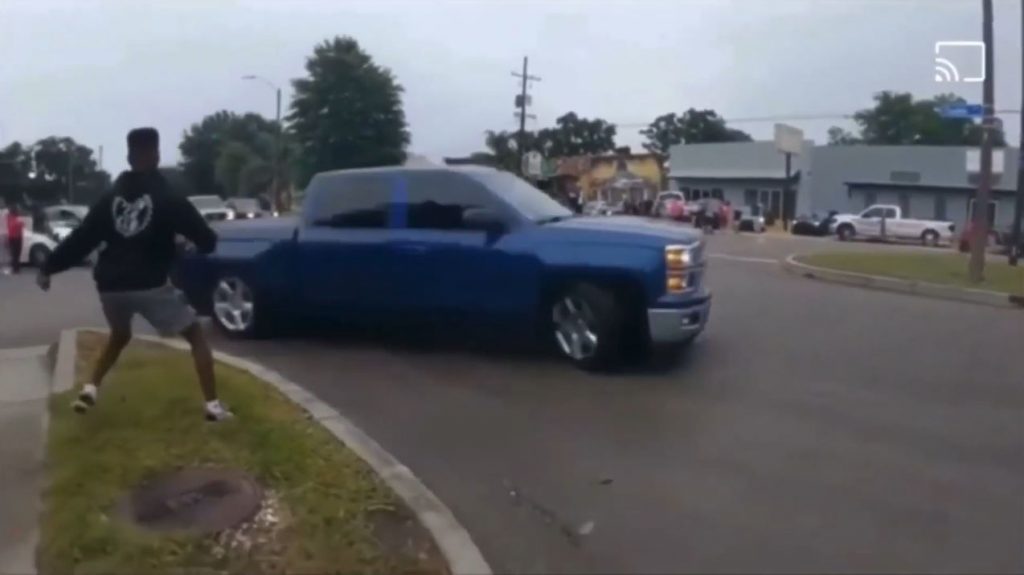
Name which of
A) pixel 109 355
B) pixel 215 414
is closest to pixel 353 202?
pixel 109 355

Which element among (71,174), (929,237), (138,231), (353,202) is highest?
(71,174)

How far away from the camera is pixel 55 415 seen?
8109 millimetres

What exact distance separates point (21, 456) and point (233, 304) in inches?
185

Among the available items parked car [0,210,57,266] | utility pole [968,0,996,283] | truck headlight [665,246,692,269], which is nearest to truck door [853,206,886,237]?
utility pole [968,0,996,283]

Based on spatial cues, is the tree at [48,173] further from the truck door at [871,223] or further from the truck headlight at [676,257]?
the truck headlight at [676,257]

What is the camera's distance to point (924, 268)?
23312 mm

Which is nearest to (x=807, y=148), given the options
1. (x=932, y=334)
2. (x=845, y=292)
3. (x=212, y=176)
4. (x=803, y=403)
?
(x=212, y=176)

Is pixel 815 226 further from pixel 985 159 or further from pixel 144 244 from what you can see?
pixel 144 244

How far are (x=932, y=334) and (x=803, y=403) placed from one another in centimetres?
463

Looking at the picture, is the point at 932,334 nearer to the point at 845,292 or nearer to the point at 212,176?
the point at 845,292

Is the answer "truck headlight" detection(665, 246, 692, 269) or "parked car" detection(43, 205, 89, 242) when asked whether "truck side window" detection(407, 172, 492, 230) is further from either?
"parked car" detection(43, 205, 89, 242)

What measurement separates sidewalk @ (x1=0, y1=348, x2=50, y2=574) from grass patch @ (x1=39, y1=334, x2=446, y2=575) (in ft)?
0.41

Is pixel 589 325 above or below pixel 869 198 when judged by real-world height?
below

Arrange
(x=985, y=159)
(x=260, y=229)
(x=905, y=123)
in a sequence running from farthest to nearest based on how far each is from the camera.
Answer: (x=905, y=123) → (x=985, y=159) → (x=260, y=229)
